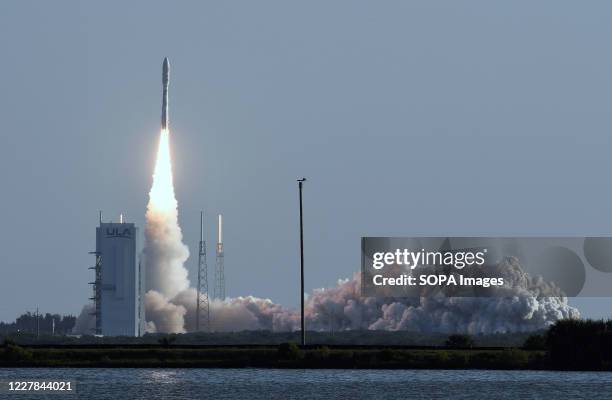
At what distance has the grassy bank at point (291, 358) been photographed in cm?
13112

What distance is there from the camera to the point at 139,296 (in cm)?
19412

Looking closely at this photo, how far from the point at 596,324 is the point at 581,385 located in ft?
36.9

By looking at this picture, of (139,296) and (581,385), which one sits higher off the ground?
(139,296)

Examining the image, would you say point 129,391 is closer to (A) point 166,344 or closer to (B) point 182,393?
(B) point 182,393

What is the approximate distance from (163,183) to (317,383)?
6847cm

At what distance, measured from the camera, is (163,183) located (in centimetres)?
18462

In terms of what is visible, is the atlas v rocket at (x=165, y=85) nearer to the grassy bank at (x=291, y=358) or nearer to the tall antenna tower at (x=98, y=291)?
the tall antenna tower at (x=98, y=291)

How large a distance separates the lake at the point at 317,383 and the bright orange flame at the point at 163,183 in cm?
5237

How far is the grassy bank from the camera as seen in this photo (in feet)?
430

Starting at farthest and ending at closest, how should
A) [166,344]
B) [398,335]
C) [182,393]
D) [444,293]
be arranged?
[444,293] < [398,335] < [166,344] < [182,393]

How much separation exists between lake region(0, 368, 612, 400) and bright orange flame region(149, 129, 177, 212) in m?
52.4

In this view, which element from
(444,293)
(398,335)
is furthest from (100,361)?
(444,293)

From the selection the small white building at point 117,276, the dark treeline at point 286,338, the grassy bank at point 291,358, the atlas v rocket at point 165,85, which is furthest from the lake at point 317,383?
the atlas v rocket at point 165,85

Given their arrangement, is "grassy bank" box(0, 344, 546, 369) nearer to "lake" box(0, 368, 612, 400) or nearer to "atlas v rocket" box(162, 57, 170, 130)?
"lake" box(0, 368, 612, 400)
